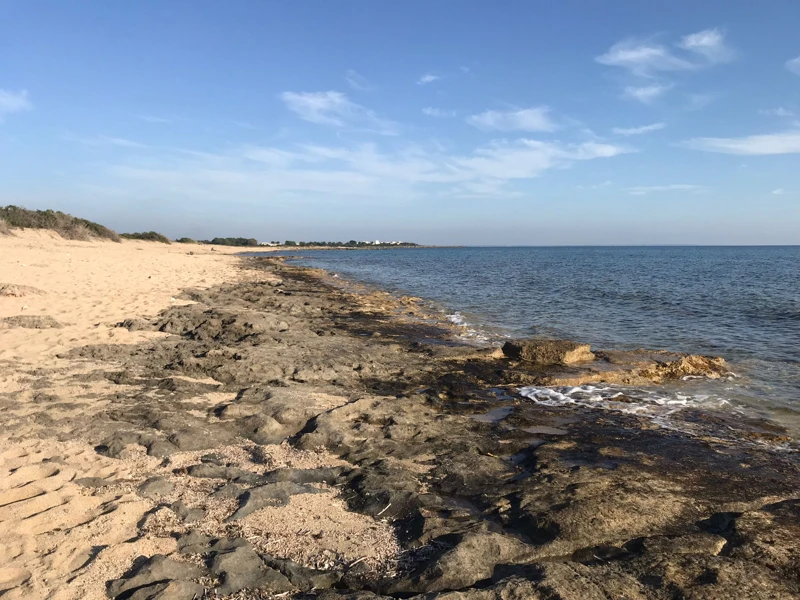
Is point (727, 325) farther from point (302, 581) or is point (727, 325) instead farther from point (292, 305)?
point (302, 581)

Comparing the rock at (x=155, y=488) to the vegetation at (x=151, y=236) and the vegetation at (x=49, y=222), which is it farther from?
the vegetation at (x=151, y=236)

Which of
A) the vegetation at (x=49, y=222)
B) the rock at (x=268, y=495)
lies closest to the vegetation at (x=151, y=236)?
the vegetation at (x=49, y=222)

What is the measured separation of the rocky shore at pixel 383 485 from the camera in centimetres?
330

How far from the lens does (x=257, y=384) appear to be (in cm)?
768

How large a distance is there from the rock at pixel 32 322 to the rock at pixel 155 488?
22.7 ft

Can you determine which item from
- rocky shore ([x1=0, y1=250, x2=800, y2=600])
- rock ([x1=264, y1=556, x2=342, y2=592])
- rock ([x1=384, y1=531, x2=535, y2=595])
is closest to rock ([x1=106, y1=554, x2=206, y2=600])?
rocky shore ([x1=0, y1=250, x2=800, y2=600])

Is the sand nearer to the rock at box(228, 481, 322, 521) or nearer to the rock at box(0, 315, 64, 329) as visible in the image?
the rock at box(228, 481, 322, 521)

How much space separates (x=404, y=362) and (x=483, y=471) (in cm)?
473

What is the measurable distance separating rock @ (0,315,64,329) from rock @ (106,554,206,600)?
814 centimetres

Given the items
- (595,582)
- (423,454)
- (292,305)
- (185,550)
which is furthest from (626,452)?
(292,305)

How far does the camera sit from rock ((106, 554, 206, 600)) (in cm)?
317

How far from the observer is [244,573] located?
11.0 feet

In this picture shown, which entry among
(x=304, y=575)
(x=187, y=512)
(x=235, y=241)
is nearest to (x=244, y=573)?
(x=304, y=575)

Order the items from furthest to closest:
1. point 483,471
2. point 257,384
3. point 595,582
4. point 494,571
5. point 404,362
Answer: point 404,362
point 257,384
point 483,471
point 494,571
point 595,582
